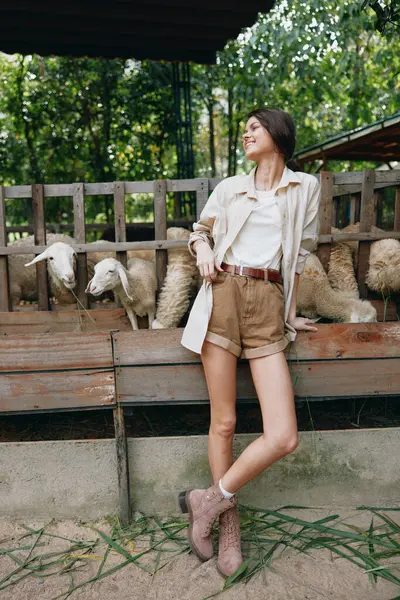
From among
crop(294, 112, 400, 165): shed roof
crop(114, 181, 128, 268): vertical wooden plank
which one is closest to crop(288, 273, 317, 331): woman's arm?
crop(114, 181, 128, 268): vertical wooden plank

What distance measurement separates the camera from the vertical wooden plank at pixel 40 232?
3363 mm

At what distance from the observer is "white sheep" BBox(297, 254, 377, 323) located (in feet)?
11.1

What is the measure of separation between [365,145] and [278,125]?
486 centimetres

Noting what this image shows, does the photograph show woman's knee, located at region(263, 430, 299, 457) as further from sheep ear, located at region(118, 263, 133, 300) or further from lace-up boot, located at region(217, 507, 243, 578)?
sheep ear, located at region(118, 263, 133, 300)

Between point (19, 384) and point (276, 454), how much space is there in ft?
5.05

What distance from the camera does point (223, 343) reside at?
8.21 feet

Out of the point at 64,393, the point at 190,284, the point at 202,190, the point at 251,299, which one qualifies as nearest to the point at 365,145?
the point at 202,190

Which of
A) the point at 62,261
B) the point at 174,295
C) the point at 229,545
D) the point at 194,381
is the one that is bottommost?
the point at 229,545

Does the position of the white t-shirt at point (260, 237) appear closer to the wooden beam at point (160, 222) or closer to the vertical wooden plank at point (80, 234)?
the wooden beam at point (160, 222)

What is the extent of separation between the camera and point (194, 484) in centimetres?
308

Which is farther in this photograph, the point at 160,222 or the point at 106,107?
→ the point at 106,107

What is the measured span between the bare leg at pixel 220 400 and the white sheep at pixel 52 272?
121 centimetres

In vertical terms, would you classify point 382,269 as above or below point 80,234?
below

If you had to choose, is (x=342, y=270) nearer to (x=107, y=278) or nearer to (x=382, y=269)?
(x=382, y=269)
